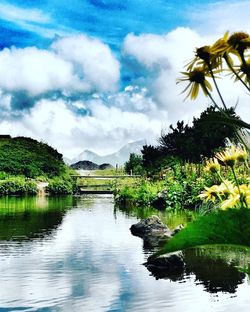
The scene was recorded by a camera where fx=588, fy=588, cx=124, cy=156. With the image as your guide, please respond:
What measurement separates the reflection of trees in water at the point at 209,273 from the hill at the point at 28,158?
31506mm

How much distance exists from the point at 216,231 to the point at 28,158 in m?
41.9

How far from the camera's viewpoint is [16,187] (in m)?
36.1

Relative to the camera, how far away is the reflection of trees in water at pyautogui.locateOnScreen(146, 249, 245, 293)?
27.7ft

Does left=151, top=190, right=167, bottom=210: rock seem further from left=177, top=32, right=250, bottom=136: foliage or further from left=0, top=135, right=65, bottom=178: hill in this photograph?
left=177, top=32, right=250, bottom=136: foliage

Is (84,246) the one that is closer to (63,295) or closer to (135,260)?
(135,260)

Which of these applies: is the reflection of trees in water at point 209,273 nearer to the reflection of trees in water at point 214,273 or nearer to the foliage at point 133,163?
the reflection of trees in water at point 214,273

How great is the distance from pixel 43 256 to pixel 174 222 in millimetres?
6402

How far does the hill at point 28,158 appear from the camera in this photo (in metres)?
41.2

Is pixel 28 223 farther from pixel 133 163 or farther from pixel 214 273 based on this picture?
pixel 133 163

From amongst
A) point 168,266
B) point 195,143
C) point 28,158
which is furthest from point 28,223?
point 28,158

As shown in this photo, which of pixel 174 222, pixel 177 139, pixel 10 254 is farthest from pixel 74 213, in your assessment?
pixel 177 139

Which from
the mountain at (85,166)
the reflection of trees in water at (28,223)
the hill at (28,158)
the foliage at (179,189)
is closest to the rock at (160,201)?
the foliage at (179,189)

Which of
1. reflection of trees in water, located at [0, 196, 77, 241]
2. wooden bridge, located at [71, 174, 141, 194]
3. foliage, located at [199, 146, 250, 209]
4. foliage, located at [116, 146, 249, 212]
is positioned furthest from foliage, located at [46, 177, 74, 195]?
foliage, located at [199, 146, 250, 209]

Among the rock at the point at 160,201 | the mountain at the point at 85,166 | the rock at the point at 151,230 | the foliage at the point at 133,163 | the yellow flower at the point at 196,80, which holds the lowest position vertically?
the rock at the point at 151,230
